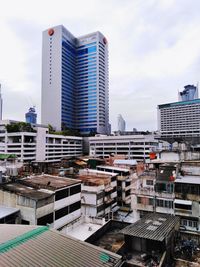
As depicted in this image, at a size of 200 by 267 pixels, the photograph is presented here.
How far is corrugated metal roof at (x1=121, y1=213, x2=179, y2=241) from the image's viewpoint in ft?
60.2

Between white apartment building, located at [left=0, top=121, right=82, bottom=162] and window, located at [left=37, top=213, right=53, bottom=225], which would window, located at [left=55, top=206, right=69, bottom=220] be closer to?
window, located at [left=37, top=213, right=53, bottom=225]

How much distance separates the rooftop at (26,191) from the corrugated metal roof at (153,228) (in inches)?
347

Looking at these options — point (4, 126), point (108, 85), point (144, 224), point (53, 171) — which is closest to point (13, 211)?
point (144, 224)

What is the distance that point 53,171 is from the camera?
5294cm

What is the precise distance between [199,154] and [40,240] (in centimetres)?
4178

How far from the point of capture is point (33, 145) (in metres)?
88.5

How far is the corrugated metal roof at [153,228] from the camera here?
18.3 meters

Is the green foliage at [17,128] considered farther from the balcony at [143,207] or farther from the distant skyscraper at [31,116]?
Result: the distant skyscraper at [31,116]

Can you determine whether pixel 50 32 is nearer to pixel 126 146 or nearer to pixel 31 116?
pixel 31 116

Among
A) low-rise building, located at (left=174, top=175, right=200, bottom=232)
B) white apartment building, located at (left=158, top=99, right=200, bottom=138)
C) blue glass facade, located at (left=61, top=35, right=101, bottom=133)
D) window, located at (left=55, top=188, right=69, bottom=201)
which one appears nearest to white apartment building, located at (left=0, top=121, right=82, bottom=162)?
blue glass facade, located at (left=61, top=35, right=101, bottom=133)

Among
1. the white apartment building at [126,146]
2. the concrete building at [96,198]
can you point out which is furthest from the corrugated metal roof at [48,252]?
the white apartment building at [126,146]

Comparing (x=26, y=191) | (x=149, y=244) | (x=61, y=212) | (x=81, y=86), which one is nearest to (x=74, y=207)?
(x=61, y=212)

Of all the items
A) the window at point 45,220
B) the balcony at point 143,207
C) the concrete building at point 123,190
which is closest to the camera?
the window at point 45,220

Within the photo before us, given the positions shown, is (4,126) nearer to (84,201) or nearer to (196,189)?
(84,201)
